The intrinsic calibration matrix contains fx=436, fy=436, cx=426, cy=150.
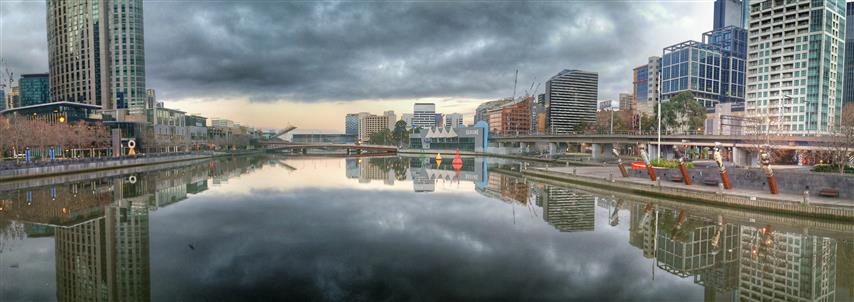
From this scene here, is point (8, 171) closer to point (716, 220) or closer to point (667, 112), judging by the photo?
point (716, 220)

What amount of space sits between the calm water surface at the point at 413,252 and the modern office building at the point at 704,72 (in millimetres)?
156019

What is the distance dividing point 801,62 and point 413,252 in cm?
13680

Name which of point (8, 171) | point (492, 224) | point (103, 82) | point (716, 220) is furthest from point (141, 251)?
point (103, 82)

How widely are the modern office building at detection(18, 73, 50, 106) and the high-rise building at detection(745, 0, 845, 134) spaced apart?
204461mm

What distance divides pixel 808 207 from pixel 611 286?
15.0 metres

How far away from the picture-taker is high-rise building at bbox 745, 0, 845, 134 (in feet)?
353

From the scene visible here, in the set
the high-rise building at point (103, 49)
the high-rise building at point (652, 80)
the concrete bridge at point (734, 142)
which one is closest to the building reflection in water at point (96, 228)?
the concrete bridge at point (734, 142)

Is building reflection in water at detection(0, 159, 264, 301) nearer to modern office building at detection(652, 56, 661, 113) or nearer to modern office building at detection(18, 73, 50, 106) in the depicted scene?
modern office building at detection(18, 73, 50, 106)

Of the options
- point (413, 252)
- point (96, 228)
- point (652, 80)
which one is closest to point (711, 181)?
point (413, 252)

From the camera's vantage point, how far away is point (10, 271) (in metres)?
12.6

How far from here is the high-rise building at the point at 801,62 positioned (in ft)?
353

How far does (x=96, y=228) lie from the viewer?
18312mm

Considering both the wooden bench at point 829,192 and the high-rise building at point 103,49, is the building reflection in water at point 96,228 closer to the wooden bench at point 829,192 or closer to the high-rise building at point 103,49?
the wooden bench at point 829,192

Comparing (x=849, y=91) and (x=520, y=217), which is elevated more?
(x=849, y=91)
